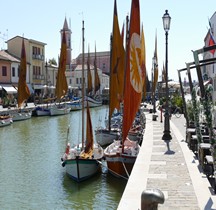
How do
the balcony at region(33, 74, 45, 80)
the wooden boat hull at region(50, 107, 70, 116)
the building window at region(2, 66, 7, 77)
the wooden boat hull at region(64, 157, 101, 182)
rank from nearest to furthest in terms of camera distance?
the wooden boat hull at region(64, 157, 101, 182) → the wooden boat hull at region(50, 107, 70, 116) → the building window at region(2, 66, 7, 77) → the balcony at region(33, 74, 45, 80)

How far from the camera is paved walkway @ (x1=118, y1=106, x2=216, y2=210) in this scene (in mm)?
8133

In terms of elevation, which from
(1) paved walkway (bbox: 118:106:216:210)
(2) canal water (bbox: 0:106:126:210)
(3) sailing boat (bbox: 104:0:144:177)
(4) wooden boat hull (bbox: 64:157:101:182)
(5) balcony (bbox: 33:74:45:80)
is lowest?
(2) canal water (bbox: 0:106:126:210)

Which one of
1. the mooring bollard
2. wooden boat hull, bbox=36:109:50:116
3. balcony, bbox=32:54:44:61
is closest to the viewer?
the mooring bollard

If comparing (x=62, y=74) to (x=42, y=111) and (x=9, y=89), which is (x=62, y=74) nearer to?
(x=42, y=111)

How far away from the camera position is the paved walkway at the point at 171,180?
8.13 m

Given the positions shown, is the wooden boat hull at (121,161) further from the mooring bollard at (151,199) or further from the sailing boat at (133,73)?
the mooring bollard at (151,199)

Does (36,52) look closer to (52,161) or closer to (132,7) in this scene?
(52,161)

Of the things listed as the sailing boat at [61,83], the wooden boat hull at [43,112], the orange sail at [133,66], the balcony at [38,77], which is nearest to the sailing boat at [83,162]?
the orange sail at [133,66]

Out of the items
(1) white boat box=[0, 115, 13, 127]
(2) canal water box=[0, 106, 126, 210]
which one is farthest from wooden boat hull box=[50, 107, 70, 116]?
(2) canal water box=[0, 106, 126, 210]

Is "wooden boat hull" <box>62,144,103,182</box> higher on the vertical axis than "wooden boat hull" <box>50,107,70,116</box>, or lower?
lower

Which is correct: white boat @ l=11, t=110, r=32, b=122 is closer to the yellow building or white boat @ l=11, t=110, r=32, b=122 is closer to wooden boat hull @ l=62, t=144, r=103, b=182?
the yellow building

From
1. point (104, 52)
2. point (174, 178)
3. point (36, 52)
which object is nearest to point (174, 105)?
point (174, 178)

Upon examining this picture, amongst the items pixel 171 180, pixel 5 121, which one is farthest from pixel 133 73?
pixel 5 121

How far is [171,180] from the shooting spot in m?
10.1
